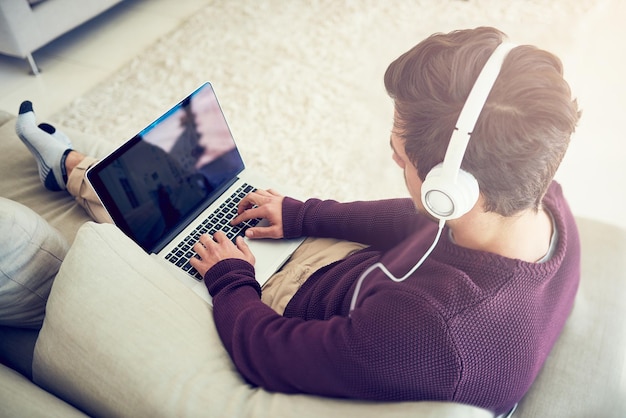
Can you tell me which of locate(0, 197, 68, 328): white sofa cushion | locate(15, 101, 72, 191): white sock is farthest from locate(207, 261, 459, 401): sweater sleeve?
locate(15, 101, 72, 191): white sock

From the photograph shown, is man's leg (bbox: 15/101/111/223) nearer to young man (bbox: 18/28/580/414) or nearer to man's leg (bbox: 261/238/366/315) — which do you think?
man's leg (bbox: 261/238/366/315)

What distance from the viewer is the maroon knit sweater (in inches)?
27.9

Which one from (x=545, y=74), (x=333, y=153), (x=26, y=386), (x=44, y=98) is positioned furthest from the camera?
(x=44, y=98)

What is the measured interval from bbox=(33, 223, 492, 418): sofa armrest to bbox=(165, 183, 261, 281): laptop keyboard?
25 centimetres

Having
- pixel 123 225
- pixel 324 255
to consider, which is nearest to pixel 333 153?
pixel 324 255

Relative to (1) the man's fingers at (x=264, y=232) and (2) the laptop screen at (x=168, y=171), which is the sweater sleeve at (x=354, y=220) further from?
(2) the laptop screen at (x=168, y=171)

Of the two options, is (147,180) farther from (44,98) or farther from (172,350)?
(44,98)

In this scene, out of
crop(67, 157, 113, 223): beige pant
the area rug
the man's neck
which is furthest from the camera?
the area rug

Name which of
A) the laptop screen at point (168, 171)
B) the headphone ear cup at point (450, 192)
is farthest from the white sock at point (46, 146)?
the headphone ear cup at point (450, 192)

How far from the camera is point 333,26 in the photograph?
260cm

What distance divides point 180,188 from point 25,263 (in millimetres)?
395

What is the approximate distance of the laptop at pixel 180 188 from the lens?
108cm

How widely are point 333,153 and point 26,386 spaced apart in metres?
1.37

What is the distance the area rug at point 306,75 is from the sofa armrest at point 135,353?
1028 mm
